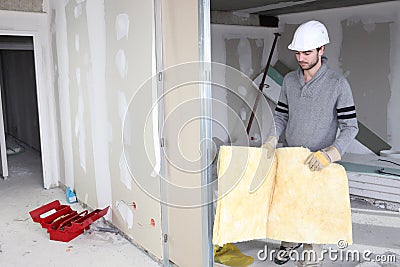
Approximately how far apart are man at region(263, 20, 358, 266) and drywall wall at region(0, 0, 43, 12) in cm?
328

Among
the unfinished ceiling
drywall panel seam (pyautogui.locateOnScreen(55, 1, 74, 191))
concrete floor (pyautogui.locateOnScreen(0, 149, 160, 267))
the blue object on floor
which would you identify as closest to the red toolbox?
concrete floor (pyautogui.locateOnScreen(0, 149, 160, 267))

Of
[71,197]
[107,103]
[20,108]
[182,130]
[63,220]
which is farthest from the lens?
[20,108]

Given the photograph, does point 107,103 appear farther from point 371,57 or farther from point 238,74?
point 371,57

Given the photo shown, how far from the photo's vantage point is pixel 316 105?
7.46 ft

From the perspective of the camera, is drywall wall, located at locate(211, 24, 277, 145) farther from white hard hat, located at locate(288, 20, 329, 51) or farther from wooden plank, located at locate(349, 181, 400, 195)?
white hard hat, located at locate(288, 20, 329, 51)

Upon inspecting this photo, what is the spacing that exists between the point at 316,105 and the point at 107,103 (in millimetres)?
1818

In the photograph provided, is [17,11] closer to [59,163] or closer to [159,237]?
[59,163]

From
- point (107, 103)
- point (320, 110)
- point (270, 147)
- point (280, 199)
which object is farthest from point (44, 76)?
point (320, 110)

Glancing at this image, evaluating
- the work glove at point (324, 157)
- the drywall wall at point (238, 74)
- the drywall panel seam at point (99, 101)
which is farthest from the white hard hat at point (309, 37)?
the drywall wall at point (238, 74)

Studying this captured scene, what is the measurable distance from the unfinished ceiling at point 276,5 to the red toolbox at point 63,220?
262 cm

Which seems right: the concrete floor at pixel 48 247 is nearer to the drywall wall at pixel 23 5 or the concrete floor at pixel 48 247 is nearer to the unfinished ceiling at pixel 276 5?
the drywall wall at pixel 23 5

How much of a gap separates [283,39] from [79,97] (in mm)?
2916

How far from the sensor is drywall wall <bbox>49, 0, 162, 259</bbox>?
2822mm

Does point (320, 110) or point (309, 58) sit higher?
point (309, 58)
